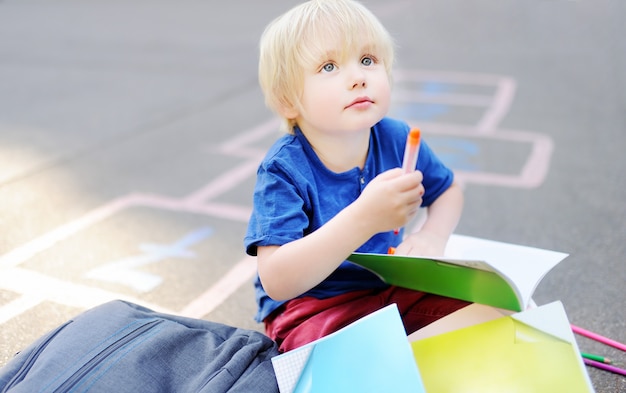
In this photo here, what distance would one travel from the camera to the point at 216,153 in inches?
89.4

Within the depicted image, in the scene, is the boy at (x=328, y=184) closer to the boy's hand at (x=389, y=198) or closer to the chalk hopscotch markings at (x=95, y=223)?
the boy's hand at (x=389, y=198)

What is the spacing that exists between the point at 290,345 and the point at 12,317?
664mm

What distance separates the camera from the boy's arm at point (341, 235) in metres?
0.85

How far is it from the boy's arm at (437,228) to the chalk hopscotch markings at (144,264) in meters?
0.68

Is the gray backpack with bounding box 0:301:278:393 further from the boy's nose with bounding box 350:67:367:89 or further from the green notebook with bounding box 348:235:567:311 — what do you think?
the boy's nose with bounding box 350:67:367:89

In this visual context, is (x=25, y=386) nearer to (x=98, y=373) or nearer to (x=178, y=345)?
(x=98, y=373)

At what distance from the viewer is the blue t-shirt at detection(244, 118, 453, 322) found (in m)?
0.93

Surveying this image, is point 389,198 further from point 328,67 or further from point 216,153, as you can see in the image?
point 216,153

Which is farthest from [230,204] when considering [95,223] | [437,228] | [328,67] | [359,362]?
[359,362]

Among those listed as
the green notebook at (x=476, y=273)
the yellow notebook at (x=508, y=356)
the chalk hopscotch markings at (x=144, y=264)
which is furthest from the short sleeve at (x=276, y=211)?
the chalk hopscotch markings at (x=144, y=264)

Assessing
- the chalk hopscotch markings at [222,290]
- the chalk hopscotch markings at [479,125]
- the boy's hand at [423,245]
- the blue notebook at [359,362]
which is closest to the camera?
the blue notebook at [359,362]

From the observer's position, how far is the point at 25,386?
2.65 ft

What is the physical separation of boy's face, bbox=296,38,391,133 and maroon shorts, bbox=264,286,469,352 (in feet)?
0.88

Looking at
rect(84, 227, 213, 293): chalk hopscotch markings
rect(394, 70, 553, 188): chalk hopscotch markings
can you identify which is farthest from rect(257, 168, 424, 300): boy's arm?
rect(394, 70, 553, 188): chalk hopscotch markings
